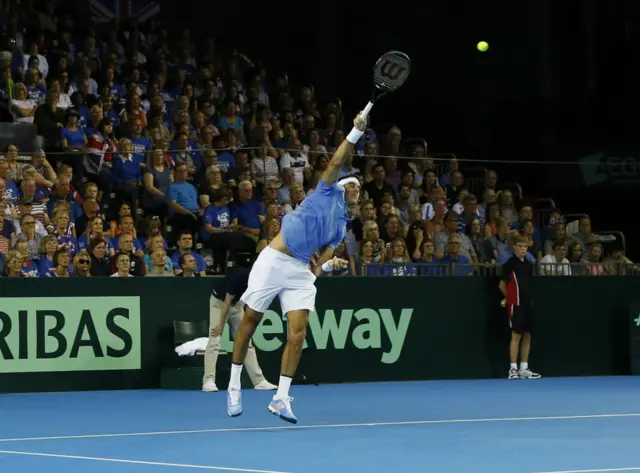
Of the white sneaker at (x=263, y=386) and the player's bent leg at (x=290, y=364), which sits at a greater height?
the player's bent leg at (x=290, y=364)

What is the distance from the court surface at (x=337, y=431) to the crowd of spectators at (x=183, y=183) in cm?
204

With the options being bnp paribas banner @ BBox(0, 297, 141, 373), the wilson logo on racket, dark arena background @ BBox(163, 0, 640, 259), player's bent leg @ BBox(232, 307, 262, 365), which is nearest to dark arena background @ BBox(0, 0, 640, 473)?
bnp paribas banner @ BBox(0, 297, 141, 373)

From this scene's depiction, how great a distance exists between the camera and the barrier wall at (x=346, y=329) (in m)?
15.8

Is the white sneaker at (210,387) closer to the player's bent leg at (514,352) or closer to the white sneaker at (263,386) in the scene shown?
the white sneaker at (263,386)

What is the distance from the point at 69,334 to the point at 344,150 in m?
6.28

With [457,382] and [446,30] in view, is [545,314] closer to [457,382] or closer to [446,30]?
[457,382]

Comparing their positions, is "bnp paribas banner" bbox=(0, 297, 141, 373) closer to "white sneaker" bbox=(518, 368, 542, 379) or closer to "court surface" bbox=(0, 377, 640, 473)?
"court surface" bbox=(0, 377, 640, 473)

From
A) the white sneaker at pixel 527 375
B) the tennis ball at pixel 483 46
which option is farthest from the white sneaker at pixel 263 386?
the tennis ball at pixel 483 46

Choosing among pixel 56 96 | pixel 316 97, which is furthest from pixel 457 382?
pixel 316 97

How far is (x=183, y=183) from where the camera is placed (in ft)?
54.3

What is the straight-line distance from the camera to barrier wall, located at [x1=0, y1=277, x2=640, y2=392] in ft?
51.9

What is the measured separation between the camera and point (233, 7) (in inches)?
1031

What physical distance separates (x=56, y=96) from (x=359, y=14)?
30.2 feet

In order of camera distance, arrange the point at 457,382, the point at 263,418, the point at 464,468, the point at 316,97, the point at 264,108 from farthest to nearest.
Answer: the point at 316,97 < the point at 264,108 < the point at 457,382 < the point at 263,418 < the point at 464,468
